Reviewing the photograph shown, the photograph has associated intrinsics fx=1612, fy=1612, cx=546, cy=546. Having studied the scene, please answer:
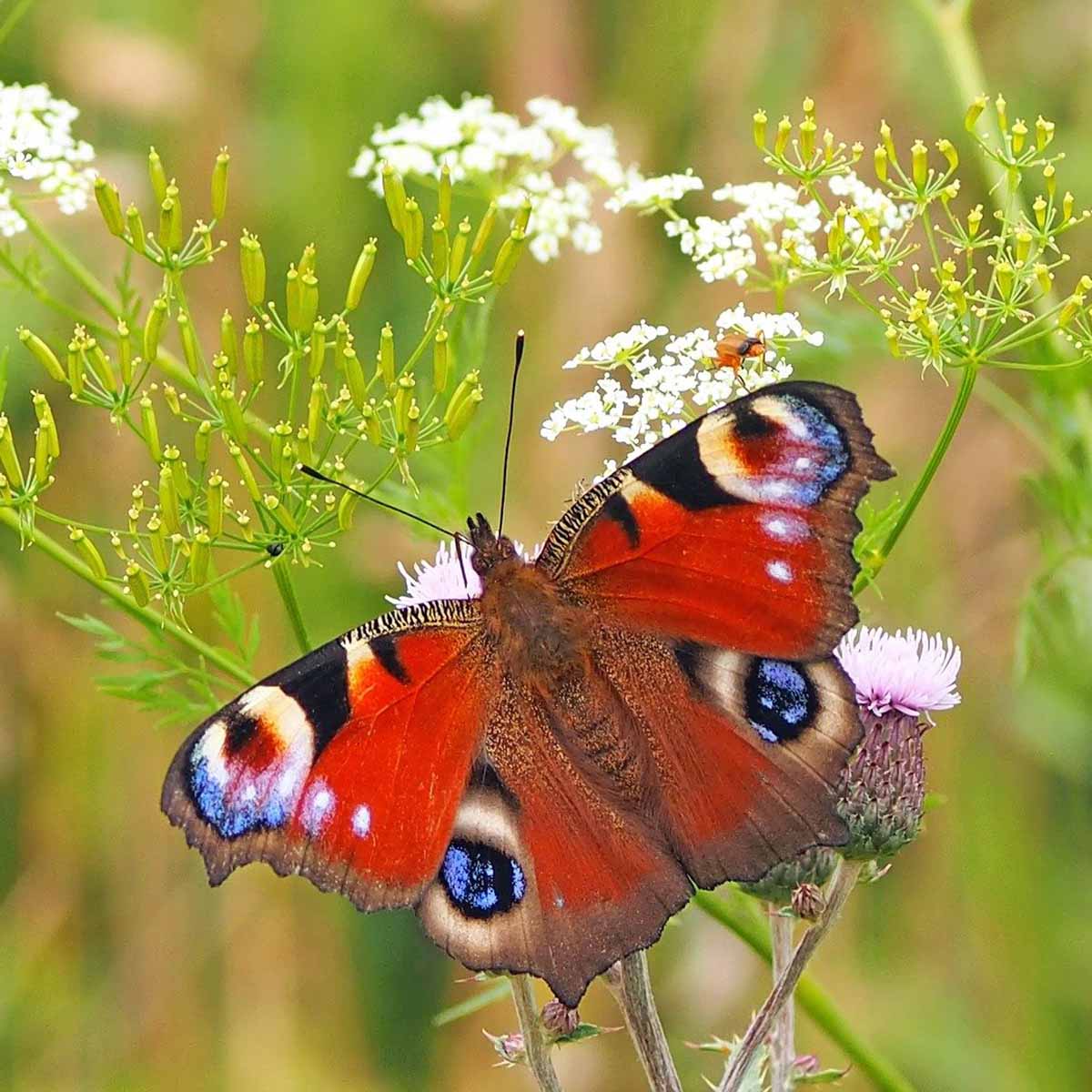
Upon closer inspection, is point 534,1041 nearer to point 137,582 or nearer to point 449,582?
point 449,582

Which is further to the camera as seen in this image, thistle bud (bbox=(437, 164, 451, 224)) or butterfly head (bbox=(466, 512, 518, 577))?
butterfly head (bbox=(466, 512, 518, 577))

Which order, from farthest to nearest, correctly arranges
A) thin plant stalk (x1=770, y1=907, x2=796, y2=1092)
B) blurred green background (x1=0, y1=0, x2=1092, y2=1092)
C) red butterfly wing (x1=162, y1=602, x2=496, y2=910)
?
blurred green background (x1=0, y1=0, x2=1092, y2=1092)
thin plant stalk (x1=770, y1=907, x2=796, y2=1092)
red butterfly wing (x1=162, y1=602, x2=496, y2=910)

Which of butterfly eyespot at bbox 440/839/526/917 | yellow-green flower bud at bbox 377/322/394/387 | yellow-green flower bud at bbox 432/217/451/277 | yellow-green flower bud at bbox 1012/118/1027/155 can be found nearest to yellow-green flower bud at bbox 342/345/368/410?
yellow-green flower bud at bbox 377/322/394/387

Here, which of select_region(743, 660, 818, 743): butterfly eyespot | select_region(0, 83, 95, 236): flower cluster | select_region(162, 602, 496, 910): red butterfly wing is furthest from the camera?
select_region(0, 83, 95, 236): flower cluster

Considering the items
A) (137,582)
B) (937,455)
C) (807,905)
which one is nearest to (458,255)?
(137,582)

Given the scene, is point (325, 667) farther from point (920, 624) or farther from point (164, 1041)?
point (164, 1041)

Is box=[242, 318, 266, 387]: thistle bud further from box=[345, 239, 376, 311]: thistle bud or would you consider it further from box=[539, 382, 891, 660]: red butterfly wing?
box=[539, 382, 891, 660]: red butterfly wing
